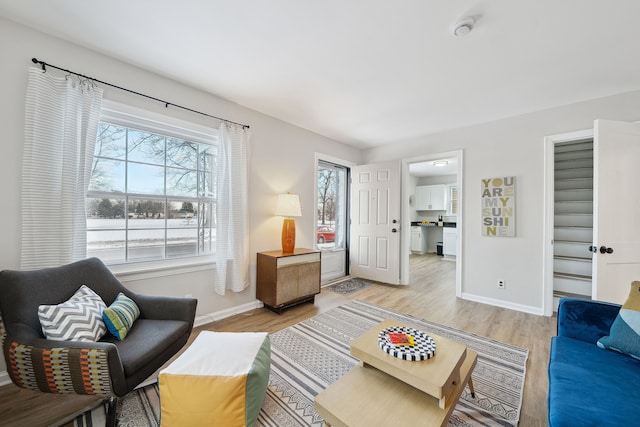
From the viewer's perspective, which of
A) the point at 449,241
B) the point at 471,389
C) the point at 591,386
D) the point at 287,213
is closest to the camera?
the point at 591,386

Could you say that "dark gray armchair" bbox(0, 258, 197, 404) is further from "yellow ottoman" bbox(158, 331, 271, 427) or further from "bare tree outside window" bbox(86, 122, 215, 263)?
"bare tree outside window" bbox(86, 122, 215, 263)

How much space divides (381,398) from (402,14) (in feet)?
7.55

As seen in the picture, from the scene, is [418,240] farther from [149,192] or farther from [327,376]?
[149,192]

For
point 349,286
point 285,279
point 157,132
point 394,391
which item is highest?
point 157,132

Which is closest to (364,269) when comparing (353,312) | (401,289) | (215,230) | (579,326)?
(401,289)

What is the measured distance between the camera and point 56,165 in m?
1.85

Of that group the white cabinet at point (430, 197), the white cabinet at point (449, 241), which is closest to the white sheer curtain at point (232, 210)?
the white cabinet at point (449, 241)

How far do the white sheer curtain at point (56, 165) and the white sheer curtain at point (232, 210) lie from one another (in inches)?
42.5

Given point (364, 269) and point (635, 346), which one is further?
point (364, 269)

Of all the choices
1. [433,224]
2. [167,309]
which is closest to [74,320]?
[167,309]

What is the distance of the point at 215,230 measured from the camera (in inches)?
116

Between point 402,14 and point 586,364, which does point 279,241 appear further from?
point 586,364

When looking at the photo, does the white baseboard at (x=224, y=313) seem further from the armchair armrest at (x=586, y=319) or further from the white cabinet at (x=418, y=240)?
the white cabinet at (x=418, y=240)

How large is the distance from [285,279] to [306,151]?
1.97 meters
